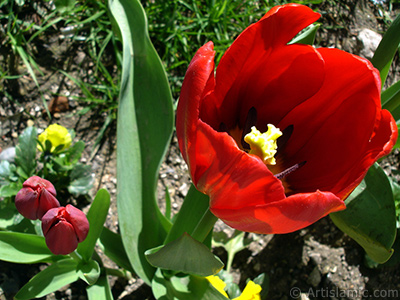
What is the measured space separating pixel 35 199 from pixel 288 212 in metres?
0.63

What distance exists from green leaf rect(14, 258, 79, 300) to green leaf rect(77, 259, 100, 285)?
0.02m

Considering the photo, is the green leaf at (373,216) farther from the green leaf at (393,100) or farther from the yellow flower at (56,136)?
the yellow flower at (56,136)

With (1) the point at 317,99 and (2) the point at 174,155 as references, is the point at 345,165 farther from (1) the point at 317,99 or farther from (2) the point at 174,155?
(2) the point at 174,155

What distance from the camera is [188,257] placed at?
108 centimetres

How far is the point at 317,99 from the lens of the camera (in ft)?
3.83

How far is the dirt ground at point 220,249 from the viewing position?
1.81 m

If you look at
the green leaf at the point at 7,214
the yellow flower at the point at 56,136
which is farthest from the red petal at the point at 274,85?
the green leaf at the point at 7,214

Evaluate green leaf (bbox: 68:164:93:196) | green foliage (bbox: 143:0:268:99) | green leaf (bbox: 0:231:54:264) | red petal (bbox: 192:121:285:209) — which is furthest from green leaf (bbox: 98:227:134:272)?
green foliage (bbox: 143:0:268:99)

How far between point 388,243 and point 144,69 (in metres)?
1.00

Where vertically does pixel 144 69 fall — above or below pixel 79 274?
above

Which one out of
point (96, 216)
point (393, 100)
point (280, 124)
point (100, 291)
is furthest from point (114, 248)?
point (393, 100)

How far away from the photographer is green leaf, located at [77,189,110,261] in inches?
50.3

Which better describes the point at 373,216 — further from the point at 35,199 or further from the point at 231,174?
the point at 35,199

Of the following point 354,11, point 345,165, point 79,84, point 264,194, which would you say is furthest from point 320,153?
point 354,11
